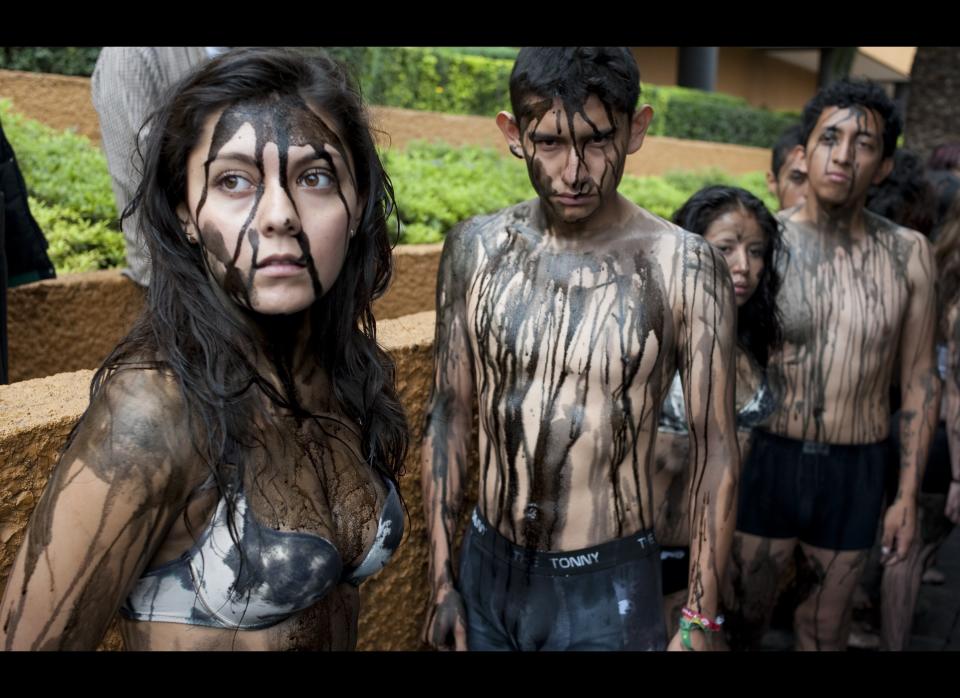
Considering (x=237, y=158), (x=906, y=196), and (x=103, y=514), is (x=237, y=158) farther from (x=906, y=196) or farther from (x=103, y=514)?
(x=906, y=196)

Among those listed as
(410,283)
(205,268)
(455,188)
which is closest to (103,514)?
(205,268)

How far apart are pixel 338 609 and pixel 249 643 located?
222mm

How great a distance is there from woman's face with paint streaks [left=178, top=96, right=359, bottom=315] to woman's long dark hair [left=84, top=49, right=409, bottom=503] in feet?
0.12

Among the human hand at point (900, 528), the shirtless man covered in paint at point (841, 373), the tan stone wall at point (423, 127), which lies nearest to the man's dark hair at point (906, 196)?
the shirtless man covered in paint at point (841, 373)

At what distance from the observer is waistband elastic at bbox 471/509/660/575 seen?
101 inches

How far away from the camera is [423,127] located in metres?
9.28

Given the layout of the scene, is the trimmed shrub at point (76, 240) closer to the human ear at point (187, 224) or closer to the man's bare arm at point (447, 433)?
the man's bare arm at point (447, 433)

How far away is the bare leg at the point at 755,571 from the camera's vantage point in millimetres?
3883

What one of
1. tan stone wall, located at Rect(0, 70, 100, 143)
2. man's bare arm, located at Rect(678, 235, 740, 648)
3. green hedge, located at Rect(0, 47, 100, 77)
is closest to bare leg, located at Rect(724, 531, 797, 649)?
man's bare arm, located at Rect(678, 235, 740, 648)

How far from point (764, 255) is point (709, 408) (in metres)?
1.21

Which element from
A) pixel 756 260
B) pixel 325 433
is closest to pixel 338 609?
pixel 325 433

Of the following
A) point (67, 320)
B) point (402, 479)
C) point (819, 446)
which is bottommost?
point (819, 446)

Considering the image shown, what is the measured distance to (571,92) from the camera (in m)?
2.48

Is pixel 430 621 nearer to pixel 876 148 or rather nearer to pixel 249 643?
pixel 249 643
